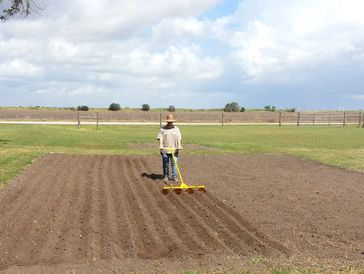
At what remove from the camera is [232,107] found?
93375 millimetres

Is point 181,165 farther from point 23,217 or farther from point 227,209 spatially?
point 23,217

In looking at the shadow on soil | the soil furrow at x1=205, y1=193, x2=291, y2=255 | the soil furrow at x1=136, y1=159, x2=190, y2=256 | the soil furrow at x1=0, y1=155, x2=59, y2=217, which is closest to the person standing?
the shadow on soil

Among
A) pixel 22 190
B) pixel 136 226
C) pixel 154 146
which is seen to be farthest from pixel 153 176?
pixel 154 146

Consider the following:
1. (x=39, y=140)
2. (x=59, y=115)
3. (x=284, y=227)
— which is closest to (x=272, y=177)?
(x=284, y=227)

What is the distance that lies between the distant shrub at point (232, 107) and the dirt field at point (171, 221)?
77.7 m

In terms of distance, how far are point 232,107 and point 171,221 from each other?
8524 cm

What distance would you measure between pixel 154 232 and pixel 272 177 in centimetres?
744

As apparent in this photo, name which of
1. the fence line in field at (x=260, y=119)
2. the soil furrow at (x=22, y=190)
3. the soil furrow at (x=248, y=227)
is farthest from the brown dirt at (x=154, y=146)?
the fence line in field at (x=260, y=119)

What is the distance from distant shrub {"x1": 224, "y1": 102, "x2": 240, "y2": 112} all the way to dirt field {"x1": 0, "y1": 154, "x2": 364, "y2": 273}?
77730mm

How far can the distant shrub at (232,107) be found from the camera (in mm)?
92875

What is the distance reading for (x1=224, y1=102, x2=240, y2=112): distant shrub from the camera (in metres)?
92.9

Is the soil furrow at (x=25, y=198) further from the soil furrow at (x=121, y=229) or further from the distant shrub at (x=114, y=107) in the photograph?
the distant shrub at (x=114, y=107)

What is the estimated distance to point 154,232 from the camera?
325 inches

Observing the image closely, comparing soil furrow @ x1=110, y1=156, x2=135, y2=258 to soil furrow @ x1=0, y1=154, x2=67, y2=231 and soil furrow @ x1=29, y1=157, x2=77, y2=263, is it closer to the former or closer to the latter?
soil furrow @ x1=29, y1=157, x2=77, y2=263
